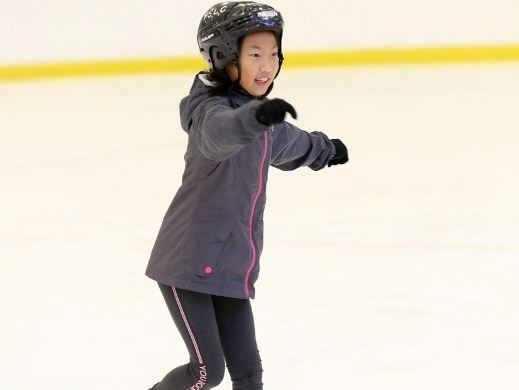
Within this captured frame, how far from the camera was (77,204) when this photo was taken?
4.77 metres

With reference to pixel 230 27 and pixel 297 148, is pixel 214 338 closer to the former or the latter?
pixel 297 148

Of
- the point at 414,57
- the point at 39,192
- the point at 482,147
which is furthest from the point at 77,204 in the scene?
the point at 414,57

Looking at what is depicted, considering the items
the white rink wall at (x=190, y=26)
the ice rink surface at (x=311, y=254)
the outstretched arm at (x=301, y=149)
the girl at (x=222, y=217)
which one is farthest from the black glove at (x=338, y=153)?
the white rink wall at (x=190, y=26)

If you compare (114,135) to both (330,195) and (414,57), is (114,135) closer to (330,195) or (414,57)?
(330,195)

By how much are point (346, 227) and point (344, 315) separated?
103cm

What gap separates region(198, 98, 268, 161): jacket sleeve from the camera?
1857 millimetres

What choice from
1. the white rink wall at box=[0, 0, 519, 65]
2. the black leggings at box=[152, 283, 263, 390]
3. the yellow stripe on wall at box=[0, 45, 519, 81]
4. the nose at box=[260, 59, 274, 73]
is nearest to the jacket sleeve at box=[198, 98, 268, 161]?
the nose at box=[260, 59, 274, 73]

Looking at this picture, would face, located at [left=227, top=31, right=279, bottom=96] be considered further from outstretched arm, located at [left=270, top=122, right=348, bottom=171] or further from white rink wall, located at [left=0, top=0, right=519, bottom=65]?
white rink wall, located at [left=0, top=0, right=519, bottom=65]

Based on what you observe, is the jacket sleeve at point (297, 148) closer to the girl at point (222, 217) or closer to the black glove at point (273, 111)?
the girl at point (222, 217)

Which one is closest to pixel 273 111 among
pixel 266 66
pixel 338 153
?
pixel 266 66

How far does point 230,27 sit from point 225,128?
313 mm

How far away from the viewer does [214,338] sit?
7.18 ft

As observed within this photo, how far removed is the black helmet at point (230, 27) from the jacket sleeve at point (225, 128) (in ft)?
0.42

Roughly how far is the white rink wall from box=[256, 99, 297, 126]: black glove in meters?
7.62
